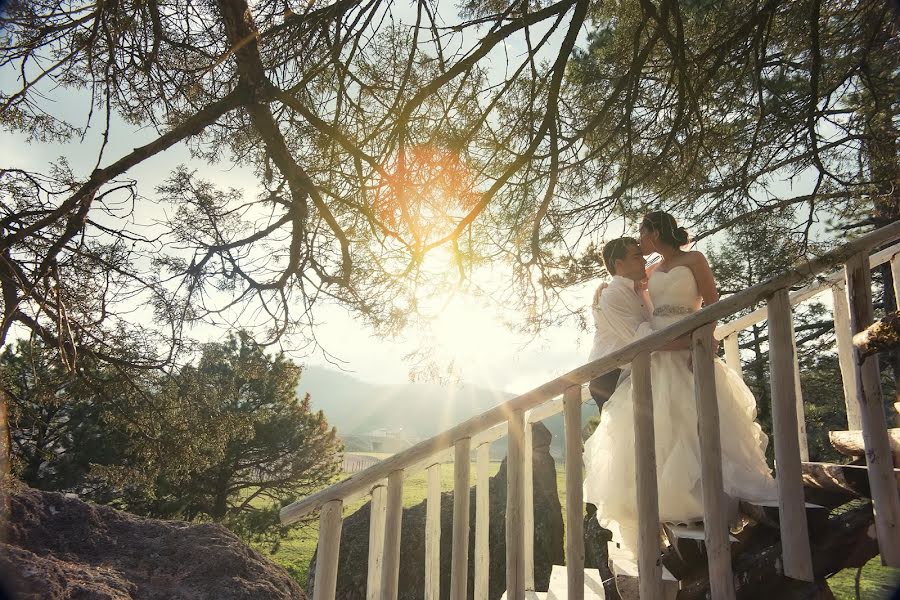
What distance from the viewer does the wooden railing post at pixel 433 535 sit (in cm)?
241

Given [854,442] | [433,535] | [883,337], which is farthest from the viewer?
[433,535]

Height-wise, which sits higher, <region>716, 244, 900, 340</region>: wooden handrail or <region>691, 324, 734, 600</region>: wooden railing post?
<region>716, 244, 900, 340</region>: wooden handrail

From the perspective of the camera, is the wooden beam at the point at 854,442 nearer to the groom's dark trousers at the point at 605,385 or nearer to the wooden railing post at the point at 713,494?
the wooden railing post at the point at 713,494

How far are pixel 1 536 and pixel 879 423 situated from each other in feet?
12.7

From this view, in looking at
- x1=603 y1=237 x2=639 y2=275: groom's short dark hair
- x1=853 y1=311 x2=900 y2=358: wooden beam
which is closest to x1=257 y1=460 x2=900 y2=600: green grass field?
x1=853 y1=311 x2=900 y2=358: wooden beam

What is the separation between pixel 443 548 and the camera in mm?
6504

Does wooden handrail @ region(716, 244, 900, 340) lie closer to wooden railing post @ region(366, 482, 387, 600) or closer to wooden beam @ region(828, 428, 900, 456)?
wooden beam @ region(828, 428, 900, 456)

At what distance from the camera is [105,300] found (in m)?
3.83

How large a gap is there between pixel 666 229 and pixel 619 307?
1.63ft

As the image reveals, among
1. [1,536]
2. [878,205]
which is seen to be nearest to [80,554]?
[1,536]

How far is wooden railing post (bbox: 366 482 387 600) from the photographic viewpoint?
206 cm

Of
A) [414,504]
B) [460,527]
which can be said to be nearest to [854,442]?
[460,527]

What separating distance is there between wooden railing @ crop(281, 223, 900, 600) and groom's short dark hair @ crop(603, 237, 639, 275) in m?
1.19

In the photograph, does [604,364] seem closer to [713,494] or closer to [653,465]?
[653,465]
